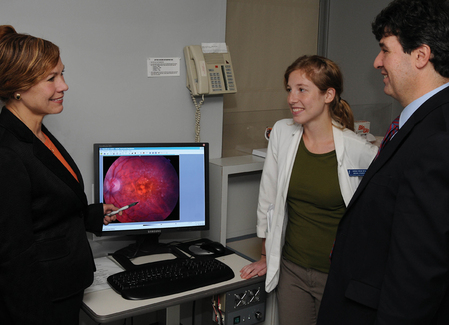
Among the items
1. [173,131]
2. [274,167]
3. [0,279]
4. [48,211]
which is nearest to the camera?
[0,279]

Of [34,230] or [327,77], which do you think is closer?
[34,230]

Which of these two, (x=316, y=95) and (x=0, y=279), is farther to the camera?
(x=316, y=95)

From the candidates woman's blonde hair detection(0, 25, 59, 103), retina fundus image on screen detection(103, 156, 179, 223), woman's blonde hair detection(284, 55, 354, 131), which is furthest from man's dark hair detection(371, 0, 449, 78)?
retina fundus image on screen detection(103, 156, 179, 223)

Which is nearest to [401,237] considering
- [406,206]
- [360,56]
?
[406,206]

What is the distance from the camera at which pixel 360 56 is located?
2816 millimetres

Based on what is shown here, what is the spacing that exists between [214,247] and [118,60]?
972 mm

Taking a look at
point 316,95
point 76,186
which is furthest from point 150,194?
point 316,95

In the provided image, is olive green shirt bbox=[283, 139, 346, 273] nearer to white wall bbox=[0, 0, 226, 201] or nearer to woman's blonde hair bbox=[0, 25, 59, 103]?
white wall bbox=[0, 0, 226, 201]

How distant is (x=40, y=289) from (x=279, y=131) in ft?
3.58

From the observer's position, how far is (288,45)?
277 centimetres

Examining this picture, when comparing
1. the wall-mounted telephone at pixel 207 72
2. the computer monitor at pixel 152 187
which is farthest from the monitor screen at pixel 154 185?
the wall-mounted telephone at pixel 207 72

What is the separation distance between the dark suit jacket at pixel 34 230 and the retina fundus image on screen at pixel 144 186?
0.44 m

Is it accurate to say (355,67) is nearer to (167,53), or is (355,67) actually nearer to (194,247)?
(167,53)

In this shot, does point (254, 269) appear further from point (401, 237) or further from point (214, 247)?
point (401, 237)
